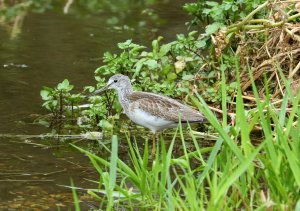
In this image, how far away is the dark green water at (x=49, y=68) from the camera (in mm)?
7434

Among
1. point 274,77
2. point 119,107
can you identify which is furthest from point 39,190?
point 274,77

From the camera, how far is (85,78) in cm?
1143

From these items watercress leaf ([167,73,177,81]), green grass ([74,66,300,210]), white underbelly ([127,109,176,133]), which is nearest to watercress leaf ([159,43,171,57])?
watercress leaf ([167,73,177,81])

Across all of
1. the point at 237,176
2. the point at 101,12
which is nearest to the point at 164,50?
the point at 237,176

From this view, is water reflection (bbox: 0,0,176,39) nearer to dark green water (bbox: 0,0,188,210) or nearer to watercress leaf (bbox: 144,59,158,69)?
dark green water (bbox: 0,0,188,210)

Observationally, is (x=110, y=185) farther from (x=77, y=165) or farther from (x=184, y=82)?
(x=184, y=82)

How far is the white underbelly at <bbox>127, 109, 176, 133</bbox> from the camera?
28.4 ft

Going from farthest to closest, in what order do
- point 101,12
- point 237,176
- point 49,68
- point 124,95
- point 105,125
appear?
point 101,12
point 49,68
point 124,95
point 105,125
point 237,176

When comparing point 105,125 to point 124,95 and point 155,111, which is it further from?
point 155,111

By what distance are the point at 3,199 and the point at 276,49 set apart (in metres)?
3.55

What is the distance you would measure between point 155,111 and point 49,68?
3501 mm

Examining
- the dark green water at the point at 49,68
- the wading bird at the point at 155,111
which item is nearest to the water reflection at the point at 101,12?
the dark green water at the point at 49,68

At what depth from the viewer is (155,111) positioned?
28.2ft

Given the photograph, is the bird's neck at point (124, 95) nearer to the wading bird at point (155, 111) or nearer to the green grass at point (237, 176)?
the wading bird at point (155, 111)
